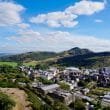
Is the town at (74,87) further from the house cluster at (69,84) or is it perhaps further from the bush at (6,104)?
the bush at (6,104)

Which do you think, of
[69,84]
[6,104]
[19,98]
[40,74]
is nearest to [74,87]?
[69,84]

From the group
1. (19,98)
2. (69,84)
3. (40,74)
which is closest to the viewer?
(19,98)

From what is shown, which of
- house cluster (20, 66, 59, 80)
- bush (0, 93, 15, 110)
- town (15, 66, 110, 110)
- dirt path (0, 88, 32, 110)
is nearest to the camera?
bush (0, 93, 15, 110)

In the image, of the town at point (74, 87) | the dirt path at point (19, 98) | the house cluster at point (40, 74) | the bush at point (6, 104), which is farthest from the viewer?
the house cluster at point (40, 74)

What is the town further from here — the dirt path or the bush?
the bush

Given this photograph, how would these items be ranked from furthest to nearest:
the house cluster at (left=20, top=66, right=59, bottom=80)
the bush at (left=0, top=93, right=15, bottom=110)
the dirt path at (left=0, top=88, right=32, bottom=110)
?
the house cluster at (left=20, top=66, right=59, bottom=80) < the dirt path at (left=0, top=88, right=32, bottom=110) < the bush at (left=0, top=93, right=15, bottom=110)

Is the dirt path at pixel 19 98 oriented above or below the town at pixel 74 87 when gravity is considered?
above

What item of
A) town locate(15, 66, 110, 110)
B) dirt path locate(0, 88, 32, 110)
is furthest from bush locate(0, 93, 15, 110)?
→ town locate(15, 66, 110, 110)

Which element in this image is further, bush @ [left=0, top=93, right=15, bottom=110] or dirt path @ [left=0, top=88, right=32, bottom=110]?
dirt path @ [left=0, top=88, right=32, bottom=110]

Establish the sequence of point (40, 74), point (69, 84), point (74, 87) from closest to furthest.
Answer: point (74, 87), point (69, 84), point (40, 74)

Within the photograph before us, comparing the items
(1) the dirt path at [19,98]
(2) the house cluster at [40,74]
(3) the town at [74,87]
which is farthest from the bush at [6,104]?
(2) the house cluster at [40,74]

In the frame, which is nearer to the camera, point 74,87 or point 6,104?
point 6,104

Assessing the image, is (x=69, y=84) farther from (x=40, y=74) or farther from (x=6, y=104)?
(x=6, y=104)
